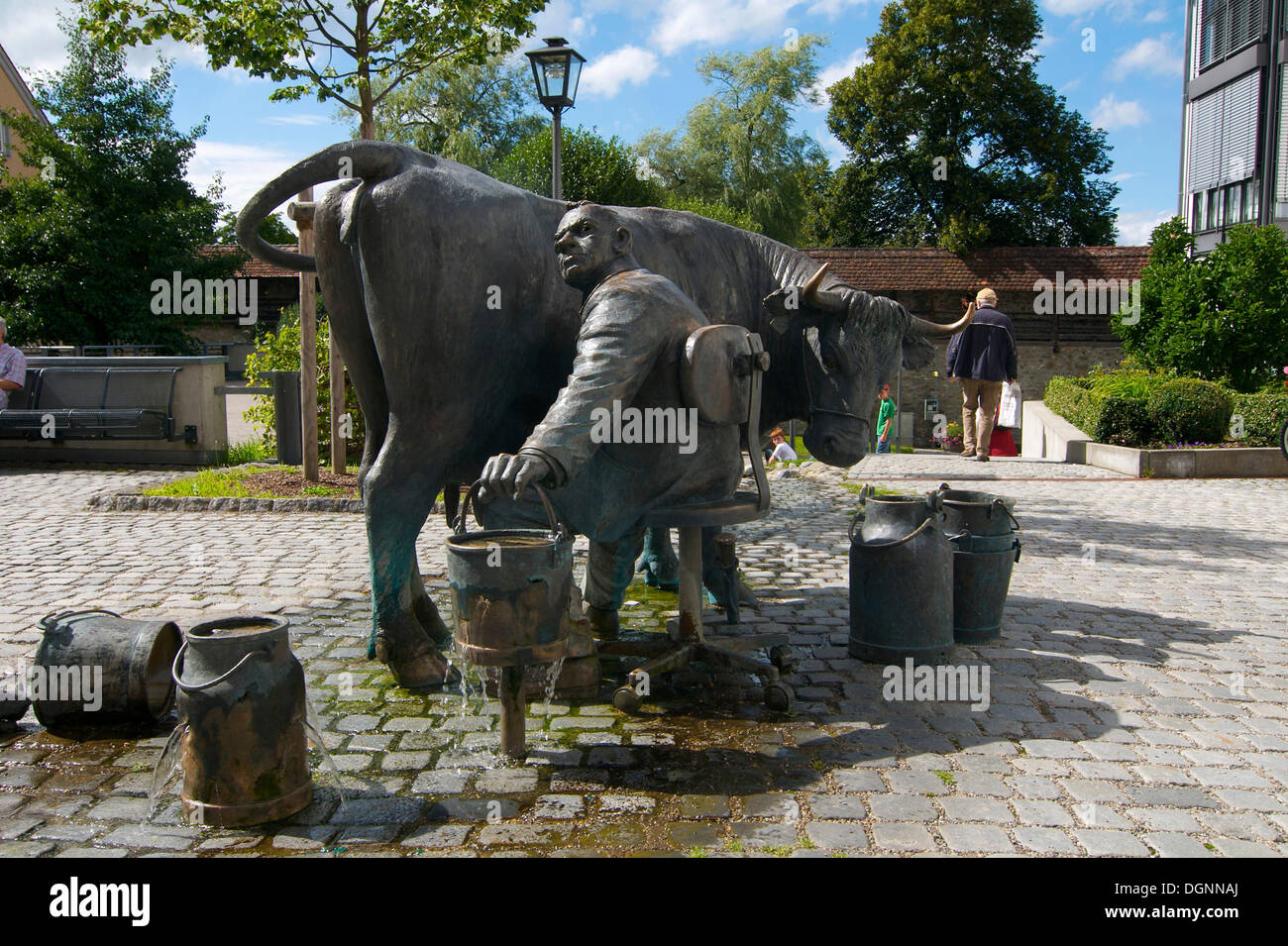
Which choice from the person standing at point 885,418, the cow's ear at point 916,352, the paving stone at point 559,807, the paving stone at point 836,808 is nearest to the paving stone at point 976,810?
the paving stone at point 836,808

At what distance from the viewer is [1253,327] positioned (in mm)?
15719

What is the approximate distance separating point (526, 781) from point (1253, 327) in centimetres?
1599

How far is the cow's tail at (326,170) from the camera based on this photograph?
4242 mm

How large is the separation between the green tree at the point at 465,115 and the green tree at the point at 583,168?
3482mm

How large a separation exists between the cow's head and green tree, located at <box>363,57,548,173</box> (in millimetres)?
32323

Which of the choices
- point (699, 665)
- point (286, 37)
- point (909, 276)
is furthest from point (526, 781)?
A: point (909, 276)

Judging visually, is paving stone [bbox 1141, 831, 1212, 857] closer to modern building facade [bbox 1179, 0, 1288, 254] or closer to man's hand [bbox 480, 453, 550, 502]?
man's hand [bbox 480, 453, 550, 502]

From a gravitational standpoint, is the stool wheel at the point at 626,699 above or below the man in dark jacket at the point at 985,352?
below

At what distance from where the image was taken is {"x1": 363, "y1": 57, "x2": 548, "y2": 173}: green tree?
121 ft

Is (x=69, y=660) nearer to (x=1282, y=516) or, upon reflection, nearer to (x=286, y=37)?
(x=286, y=37)

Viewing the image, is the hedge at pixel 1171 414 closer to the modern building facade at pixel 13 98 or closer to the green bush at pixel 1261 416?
the green bush at pixel 1261 416

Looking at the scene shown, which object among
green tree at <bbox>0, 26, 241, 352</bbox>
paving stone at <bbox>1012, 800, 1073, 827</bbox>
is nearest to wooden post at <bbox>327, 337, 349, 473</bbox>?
paving stone at <bbox>1012, 800, 1073, 827</bbox>

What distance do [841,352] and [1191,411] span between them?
35.0ft

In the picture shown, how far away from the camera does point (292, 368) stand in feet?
40.1
